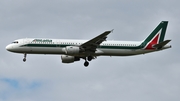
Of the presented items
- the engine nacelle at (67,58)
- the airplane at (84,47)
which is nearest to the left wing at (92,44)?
the airplane at (84,47)

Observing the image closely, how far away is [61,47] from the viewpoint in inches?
2744

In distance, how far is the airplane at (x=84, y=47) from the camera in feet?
227

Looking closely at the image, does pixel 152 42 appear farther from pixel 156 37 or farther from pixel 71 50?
pixel 71 50

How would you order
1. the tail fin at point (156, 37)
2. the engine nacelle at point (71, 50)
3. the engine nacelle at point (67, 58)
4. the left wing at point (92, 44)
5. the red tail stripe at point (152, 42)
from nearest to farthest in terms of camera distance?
the engine nacelle at point (71, 50), the left wing at point (92, 44), the red tail stripe at point (152, 42), the tail fin at point (156, 37), the engine nacelle at point (67, 58)

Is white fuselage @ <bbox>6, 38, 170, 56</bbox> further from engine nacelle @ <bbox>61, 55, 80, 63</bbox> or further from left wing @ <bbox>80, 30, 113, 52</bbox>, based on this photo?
engine nacelle @ <bbox>61, 55, 80, 63</bbox>

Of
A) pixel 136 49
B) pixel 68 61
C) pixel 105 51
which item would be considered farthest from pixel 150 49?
pixel 68 61

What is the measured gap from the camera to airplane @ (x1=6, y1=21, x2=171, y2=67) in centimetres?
6919

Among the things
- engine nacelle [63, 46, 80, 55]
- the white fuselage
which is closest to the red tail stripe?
the white fuselage

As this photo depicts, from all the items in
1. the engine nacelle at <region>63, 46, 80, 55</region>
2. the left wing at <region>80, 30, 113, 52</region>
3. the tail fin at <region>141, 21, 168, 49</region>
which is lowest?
the engine nacelle at <region>63, 46, 80, 55</region>

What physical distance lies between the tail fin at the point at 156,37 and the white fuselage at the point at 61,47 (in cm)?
Result: 87

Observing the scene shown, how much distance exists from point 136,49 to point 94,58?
6.23m

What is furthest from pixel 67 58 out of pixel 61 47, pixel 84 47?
pixel 84 47

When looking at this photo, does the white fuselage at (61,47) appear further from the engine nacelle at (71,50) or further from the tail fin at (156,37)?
the tail fin at (156,37)

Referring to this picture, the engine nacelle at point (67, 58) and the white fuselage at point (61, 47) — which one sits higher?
the white fuselage at point (61, 47)
